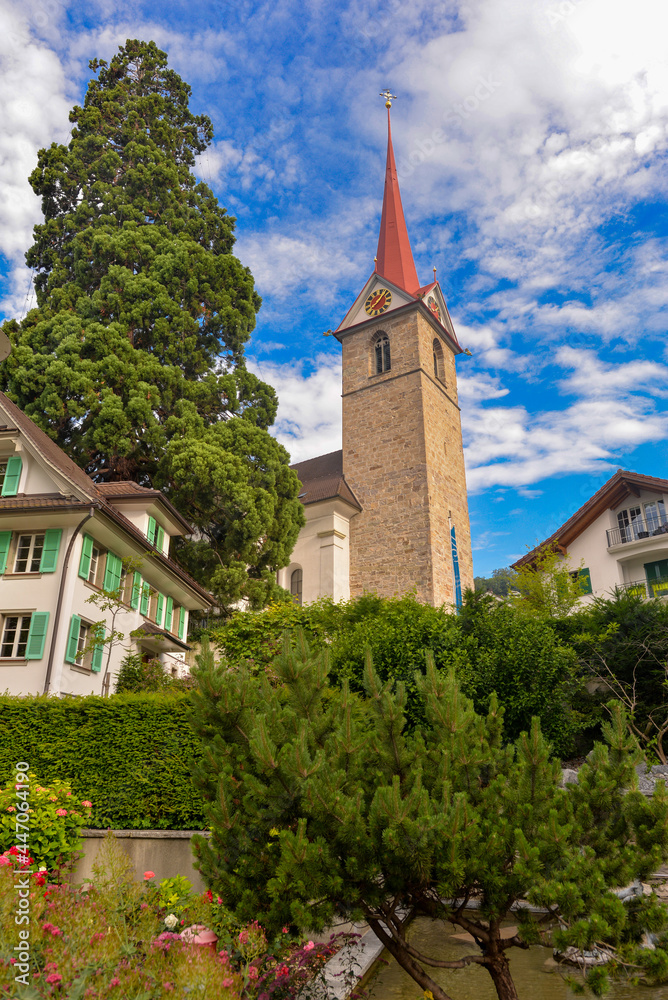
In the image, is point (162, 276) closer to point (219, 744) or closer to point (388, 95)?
point (219, 744)

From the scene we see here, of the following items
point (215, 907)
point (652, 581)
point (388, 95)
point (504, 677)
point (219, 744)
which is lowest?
point (215, 907)

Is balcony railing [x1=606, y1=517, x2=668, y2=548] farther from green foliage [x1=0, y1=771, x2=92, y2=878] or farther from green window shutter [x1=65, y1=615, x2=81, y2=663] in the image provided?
green foliage [x1=0, y1=771, x2=92, y2=878]

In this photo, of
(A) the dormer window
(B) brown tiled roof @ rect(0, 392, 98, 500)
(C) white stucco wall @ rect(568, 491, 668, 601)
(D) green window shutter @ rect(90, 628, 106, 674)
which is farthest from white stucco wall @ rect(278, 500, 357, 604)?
(D) green window shutter @ rect(90, 628, 106, 674)

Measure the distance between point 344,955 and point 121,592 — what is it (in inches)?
420

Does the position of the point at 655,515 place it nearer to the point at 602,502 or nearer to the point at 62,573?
the point at 602,502

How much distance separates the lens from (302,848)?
13.3ft

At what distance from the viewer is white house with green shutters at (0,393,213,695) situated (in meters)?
13.7

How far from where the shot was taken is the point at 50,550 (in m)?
14.4

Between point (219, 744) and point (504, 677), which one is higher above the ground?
point (504, 677)

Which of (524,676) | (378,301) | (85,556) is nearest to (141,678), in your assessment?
(85,556)

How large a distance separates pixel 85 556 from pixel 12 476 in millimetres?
2802

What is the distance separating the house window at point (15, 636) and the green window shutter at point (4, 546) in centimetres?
113

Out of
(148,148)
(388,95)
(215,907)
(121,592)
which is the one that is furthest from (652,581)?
(388,95)

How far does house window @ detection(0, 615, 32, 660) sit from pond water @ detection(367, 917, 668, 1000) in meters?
9.69
